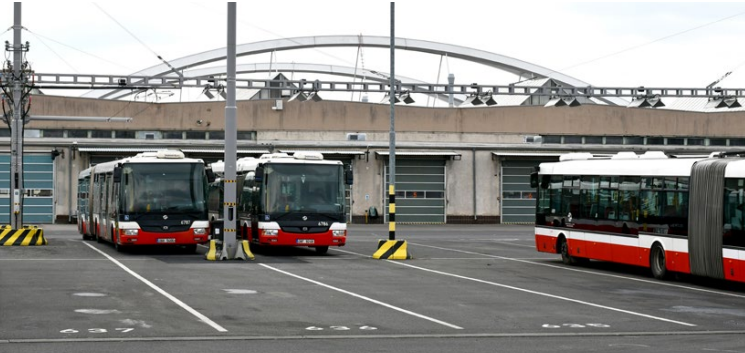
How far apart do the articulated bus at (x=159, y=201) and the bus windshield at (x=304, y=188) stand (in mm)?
2030

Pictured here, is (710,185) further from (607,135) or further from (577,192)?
(607,135)

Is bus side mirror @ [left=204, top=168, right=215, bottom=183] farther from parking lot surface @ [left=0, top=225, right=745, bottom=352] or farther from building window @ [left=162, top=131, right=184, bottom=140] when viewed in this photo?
building window @ [left=162, top=131, right=184, bottom=140]

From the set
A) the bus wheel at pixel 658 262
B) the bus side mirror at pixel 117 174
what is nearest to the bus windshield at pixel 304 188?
the bus side mirror at pixel 117 174

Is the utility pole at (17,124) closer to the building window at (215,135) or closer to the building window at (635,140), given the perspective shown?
the building window at (215,135)

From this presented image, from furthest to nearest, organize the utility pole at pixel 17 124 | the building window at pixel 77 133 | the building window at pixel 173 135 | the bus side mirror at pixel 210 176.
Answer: the building window at pixel 173 135, the building window at pixel 77 133, the utility pole at pixel 17 124, the bus side mirror at pixel 210 176

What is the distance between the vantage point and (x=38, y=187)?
6412 centimetres

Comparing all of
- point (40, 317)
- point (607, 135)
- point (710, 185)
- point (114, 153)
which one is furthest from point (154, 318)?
point (607, 135)

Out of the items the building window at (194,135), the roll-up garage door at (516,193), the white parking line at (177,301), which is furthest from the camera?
the roll-up garage door at (516,193)

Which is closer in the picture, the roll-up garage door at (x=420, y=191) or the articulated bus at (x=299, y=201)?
the articulated bus at (x=299, y=201)

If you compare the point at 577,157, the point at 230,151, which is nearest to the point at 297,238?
the point at 230,151

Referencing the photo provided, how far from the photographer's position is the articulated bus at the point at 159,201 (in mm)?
34062

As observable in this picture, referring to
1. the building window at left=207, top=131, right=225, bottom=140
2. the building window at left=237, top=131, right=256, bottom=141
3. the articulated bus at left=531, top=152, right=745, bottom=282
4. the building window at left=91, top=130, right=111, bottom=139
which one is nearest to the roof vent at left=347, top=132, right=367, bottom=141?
the building window at left=237, top=131, right=256, bottom=141

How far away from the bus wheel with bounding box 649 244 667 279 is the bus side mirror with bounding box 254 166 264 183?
39.1ft

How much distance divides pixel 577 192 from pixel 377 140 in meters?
38.3
